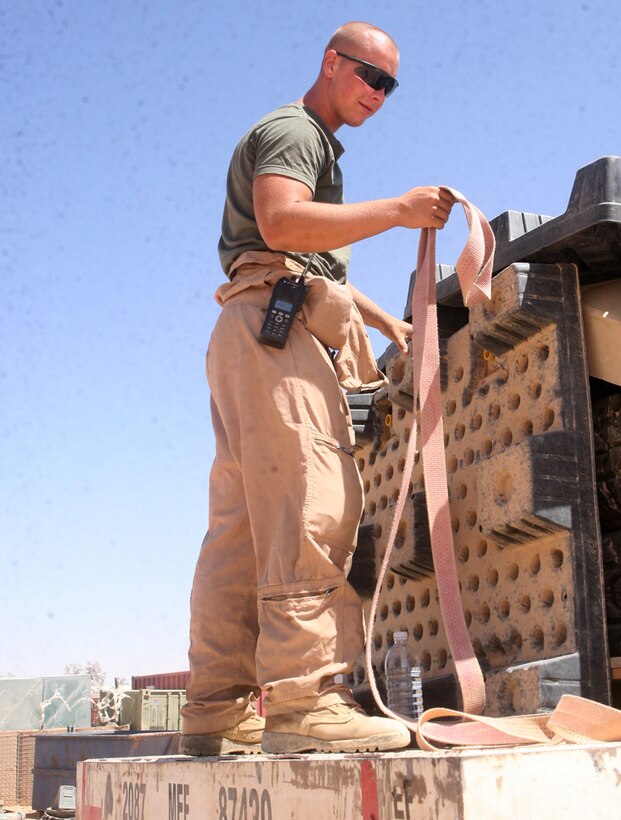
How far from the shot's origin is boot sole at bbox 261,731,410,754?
6.84 feet

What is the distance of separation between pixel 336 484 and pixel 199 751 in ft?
2.60

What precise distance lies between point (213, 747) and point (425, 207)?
1.46 m

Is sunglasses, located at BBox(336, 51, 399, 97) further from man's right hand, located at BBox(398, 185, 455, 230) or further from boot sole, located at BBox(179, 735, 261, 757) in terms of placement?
boot sole, located at BBox(179, 735, 261, 757)

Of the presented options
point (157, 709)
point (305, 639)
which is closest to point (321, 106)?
point (305, 639)

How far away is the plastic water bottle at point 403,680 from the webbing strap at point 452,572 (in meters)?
0.13

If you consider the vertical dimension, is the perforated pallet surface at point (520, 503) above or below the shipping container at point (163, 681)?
above

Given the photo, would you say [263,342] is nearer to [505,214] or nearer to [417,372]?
[417,372]

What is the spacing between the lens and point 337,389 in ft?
8.46

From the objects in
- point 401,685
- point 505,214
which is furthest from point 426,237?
point 401,685

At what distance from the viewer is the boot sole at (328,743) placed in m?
2.09

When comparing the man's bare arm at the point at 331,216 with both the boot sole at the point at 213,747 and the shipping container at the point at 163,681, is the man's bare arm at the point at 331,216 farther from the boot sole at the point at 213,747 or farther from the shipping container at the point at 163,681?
the shipping container at the point at 163,681

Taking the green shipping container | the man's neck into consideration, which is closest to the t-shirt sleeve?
the man's neck

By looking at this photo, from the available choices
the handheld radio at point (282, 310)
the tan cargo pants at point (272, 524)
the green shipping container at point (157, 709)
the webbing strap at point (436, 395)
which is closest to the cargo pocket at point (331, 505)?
the tan cargo pants at point (272, 524)

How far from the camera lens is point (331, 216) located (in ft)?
8.11
